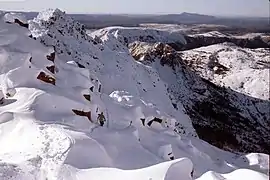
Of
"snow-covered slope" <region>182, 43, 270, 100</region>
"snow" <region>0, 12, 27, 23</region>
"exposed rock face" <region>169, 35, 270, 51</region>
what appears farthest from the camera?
"exposed rock face" <region>169, 35, 270, 51</region>

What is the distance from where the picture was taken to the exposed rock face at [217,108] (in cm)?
2427

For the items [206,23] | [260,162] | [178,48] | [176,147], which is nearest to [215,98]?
[260,162]

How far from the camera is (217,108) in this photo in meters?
29.3

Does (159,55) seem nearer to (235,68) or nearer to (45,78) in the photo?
(235,68)

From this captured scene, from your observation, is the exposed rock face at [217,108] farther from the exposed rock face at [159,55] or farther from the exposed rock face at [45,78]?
the exposed rock face at [45,78]

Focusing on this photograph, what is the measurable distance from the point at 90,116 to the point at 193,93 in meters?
21.1

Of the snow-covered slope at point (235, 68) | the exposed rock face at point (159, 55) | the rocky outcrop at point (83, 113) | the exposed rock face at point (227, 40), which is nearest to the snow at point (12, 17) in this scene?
the rocky outcrop at point (83, 113)

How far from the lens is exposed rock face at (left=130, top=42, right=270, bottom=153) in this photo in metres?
24.3

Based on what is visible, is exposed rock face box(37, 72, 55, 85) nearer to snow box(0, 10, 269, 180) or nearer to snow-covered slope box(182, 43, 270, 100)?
snow box(0, 10, 269, 180)

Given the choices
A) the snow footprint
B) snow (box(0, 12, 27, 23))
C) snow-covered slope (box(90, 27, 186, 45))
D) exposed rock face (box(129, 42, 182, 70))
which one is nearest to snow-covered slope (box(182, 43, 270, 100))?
exposed rock face (box(129, 42, 182, 70))

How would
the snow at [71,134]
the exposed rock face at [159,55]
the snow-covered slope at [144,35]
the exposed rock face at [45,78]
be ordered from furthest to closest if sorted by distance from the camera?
1. the snow-covered slope at [144,35]
2. the exposed rock face at [159,55]
3. the exposed rock face at [45,78]
4. the snow at [71,134]

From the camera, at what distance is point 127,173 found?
6387 mm

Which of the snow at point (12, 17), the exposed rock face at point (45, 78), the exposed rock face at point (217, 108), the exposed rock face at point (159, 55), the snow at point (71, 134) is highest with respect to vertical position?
the snow at point (12, 17)

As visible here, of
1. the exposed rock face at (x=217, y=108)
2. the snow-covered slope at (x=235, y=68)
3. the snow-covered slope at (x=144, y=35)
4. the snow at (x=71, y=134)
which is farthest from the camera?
the snow-covered slope at (x=144, y=35)
